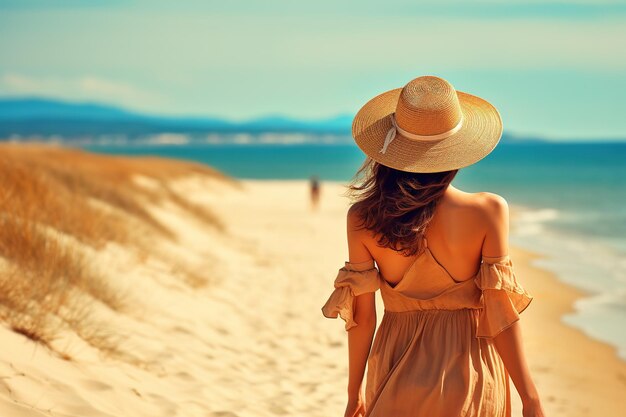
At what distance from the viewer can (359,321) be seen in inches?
115

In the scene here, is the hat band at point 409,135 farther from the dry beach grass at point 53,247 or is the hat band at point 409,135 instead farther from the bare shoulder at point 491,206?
the dry beach grass at point 53,247

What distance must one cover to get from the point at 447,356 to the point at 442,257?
0.34 meters

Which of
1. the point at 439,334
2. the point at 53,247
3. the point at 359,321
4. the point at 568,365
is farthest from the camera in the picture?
the point at 568,365

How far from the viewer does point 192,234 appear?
13.7 m

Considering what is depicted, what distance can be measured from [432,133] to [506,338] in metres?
0.76

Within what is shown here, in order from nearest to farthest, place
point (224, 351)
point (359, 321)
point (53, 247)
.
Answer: point (359, 321), point (53, 247), point (224, 351)

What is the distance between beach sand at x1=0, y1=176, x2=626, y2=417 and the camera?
4590 mm

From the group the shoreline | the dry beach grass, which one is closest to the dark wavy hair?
the dry beach grass

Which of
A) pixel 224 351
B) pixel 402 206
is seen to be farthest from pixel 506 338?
pixel 224 351

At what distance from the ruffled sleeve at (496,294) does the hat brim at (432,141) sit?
364mm

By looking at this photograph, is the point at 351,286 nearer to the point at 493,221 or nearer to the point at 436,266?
the point at 436,266

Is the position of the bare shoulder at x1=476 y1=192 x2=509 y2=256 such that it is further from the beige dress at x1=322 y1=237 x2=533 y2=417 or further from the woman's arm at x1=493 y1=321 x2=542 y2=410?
the woman's arm at x1=493 y1=321 x2=542 y2=410

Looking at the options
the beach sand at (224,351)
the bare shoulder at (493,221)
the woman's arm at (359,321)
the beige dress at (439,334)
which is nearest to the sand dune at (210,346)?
the beach sand at (224,351)

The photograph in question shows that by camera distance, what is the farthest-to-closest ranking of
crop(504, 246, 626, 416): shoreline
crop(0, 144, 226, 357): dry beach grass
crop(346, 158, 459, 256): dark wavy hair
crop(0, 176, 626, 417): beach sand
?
1. crop(504, 246, 626, 416): shoreline
2. crop(0, 144, 226, 357): dry beach grass
3. crop(0, 176, 626, 417): beach sand
4. crop(346, 158, 459, 256): dark wavy hair
